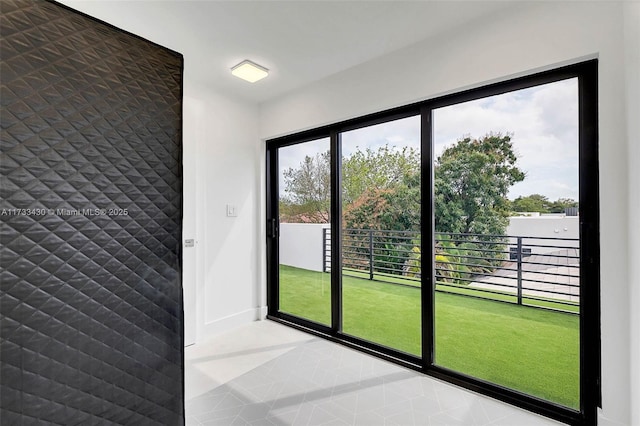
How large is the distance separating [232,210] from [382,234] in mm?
1580

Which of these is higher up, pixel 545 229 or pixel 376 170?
pixel 376 170

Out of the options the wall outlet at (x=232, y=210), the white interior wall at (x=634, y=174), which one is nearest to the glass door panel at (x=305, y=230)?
the wall outlet at (x=232, y=210)

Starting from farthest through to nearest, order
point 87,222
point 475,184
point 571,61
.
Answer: point 475,184, point 571,61, point 87,222

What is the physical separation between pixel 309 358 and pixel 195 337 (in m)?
1.11

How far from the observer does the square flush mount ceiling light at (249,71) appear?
256cm

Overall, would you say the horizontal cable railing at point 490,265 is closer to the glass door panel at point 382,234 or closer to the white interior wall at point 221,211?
the glass door panel at point 382,234

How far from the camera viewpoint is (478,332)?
246 cm

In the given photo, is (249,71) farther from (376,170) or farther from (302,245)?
(302,245)

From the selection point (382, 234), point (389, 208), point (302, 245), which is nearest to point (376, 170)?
Result: point (389, 208)

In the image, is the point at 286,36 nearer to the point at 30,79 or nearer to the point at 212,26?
the point at 212,26

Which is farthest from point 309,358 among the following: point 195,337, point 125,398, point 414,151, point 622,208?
point 622,208

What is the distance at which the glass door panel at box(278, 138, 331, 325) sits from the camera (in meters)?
3.17

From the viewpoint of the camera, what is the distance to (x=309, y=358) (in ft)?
8.42

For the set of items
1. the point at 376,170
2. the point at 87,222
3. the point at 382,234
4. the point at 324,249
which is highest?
the point at 376,170
